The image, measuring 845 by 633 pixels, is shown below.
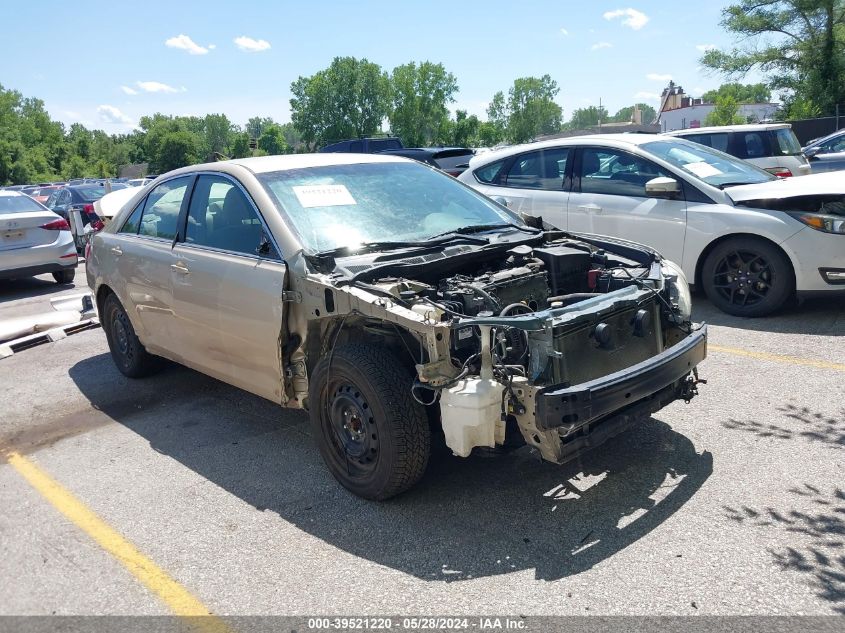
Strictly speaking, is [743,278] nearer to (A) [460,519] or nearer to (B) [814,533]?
(B) [814,533]

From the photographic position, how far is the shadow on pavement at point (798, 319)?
6000 mm

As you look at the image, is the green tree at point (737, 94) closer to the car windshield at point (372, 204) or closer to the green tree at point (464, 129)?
the green tree at point (464, 129)

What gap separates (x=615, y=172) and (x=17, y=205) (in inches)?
362

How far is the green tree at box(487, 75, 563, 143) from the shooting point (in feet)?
336

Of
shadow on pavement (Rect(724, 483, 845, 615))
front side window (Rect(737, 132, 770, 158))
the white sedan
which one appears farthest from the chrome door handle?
front side window (Rect(737, 132, 770, 158))

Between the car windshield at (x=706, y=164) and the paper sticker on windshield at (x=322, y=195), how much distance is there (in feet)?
12.9

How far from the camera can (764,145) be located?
11328 mm

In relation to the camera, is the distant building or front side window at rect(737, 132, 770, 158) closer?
front side window at rect(737, 132, 770, 158)

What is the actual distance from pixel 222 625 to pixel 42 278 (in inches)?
464

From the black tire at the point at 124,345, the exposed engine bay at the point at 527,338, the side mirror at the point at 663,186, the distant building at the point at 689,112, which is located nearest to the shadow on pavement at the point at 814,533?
the exposed engine bay at the point at 527,338

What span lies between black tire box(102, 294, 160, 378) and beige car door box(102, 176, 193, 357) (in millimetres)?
260

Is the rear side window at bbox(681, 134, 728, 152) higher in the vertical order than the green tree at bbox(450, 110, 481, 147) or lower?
lower

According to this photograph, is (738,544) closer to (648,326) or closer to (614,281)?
(648,326)

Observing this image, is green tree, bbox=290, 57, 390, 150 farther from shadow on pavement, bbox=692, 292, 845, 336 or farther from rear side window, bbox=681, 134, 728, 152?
shadow on pavement, bbox=692, 292, 845, 336
